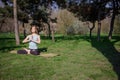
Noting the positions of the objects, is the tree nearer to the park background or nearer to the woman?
the park background

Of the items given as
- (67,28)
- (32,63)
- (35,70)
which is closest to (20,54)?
(32,63)

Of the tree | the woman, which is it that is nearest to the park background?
the tree

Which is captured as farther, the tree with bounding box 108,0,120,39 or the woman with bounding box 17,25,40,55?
the tree with bounding box 108,0,120,39

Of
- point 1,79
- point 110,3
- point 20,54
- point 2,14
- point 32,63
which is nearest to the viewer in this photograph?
point 1,79

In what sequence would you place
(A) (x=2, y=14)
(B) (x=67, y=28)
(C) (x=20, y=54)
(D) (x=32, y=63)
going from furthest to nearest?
1. (B) (x=67, y=28)
2. (A) (x=2, y=14)
3. (C) (x=20, y=54)
4. (D) (x=32, y=63)

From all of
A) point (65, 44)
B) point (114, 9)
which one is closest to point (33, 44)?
point (65, 44)

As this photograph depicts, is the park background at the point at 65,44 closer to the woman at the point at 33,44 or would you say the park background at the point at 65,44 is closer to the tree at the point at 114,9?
the tree at the point at 114,9

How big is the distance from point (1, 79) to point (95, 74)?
10.4 feet

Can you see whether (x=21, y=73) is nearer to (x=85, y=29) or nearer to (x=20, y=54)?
(x=20, y=54)

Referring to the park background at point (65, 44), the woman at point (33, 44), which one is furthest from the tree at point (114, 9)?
the woman at point (33, 44)

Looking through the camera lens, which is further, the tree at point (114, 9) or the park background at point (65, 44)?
the tree at point (114, 9)

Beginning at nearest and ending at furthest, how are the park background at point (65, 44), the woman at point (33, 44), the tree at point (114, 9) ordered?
the park background at point (65, 44) < the woman at point (33, 44) < the tree at point (114, 9)

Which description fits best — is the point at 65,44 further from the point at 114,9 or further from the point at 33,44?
the point at 114,9

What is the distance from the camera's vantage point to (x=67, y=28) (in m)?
59.1
